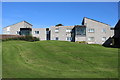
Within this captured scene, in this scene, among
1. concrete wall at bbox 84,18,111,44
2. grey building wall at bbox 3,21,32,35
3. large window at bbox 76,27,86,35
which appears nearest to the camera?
large window at bbox 76,27,86,35

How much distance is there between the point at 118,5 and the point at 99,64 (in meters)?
13.7

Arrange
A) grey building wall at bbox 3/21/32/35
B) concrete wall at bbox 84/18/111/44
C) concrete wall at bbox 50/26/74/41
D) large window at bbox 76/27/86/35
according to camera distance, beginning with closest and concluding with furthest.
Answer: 1. large window at bbox 76/27/86/35
2. concrete wall at bbox 84/18/111/44
3. concrete wall at bbox 50/26/74/41
4. grey building wall at bbox 3/21/32/35

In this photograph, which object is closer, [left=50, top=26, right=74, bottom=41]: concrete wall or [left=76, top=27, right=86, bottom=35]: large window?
[left=76, top=27, right=86, bottom=35]: large window

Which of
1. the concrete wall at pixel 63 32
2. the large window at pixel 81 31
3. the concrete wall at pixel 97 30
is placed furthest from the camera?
the concrete wall at pixel 63 32

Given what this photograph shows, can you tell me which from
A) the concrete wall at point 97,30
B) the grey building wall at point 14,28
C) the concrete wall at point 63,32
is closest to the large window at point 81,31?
the concrete wall at point 97,30

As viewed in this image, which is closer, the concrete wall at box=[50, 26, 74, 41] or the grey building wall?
the concrete wall at box=[50, 26, 74, 41]

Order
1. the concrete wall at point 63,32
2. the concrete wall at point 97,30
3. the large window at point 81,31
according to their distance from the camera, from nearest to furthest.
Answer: the large window at point 81,31 < the concrete wall at point 97,30 < the concrete wall at point 63,32

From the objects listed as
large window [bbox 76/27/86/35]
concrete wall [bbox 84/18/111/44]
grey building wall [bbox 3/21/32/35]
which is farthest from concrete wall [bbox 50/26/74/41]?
grey building wall [bbox 3/21/32/35]

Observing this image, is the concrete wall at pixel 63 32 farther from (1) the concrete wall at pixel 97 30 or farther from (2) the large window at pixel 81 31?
(1) the concrete wall at pixel 97 30

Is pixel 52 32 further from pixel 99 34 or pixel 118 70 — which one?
pixel 118 70

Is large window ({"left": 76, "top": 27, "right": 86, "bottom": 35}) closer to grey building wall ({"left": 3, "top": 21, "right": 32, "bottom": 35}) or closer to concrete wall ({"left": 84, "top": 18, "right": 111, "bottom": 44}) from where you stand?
concrete wall ({"left": 84, "top": 18, "right": 111, "bottom": 44})

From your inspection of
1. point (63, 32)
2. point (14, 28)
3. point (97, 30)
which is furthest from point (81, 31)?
point (14, 28)

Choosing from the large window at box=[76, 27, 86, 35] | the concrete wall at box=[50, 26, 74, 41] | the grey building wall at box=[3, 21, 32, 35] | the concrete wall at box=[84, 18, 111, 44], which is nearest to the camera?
the large window at box=[76, 27, 86, 35]

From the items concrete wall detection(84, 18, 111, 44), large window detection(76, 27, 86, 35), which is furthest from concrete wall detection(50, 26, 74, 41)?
concrete wall detection(84, 18, 111, 44)
